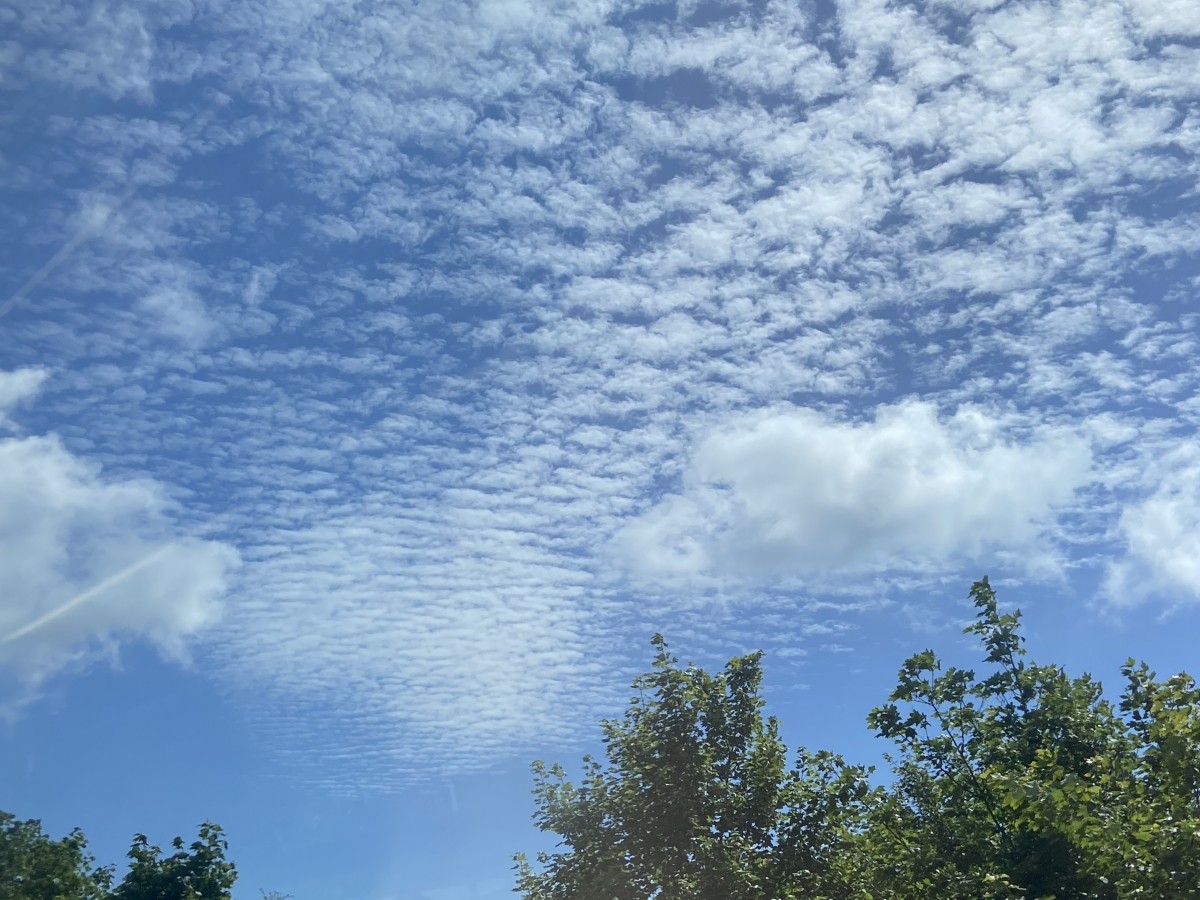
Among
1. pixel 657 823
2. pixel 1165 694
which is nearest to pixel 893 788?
pixel 657 823

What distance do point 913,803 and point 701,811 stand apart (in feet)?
14.5

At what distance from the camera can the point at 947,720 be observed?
18031 millimetres

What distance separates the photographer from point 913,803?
20.9 m

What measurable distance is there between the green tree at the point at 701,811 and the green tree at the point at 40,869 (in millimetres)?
17250

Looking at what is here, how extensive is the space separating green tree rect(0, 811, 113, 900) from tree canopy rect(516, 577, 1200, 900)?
1714 centimetres

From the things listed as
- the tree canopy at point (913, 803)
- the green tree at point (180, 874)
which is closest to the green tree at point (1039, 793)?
the tree canopy at point (913, 803)

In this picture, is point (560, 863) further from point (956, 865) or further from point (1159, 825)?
point (1159, 825)

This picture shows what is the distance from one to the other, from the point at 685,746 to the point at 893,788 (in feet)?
15.0

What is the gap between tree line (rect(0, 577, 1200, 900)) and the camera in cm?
1162

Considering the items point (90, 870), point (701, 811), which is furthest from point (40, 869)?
point (701, 811)

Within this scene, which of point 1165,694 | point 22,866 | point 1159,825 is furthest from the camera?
point 22,866

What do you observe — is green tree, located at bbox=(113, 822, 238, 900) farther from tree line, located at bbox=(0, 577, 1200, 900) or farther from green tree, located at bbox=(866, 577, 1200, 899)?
green tree, located at bbox=(866, 577, 1200, 899)

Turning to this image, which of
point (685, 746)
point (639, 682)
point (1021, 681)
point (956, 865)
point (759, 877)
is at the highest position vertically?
point (639, 682)

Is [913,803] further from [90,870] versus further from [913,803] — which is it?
[90,870]
